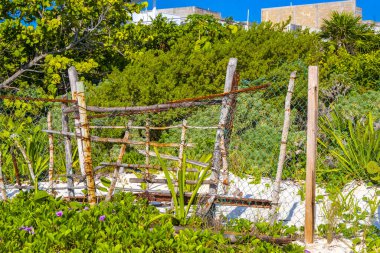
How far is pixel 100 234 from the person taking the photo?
178 inches

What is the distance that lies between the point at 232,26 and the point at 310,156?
29.7ft

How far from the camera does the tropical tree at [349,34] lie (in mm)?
15891

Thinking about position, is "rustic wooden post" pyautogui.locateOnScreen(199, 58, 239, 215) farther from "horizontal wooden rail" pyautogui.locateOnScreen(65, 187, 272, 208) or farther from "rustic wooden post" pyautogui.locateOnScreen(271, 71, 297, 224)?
"rustic wooden post" pyautogui.locateOnScreen(271, 71, 297, 224)

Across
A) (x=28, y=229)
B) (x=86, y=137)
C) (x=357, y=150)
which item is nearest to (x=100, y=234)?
A: (x=28, y=229)

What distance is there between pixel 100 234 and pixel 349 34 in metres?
13.3

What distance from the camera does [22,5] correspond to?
12.0m

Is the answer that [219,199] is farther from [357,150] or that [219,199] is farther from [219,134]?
[357,150]

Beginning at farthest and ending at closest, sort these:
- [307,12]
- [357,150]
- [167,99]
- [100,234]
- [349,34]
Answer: [307,12], [349,34], [167,99], [357,150], [100,234]

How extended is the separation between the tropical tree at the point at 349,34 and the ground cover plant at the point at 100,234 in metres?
12.1

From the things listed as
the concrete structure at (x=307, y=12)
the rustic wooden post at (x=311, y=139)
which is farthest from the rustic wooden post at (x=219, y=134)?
the concrete structure at (x=307, y=12)

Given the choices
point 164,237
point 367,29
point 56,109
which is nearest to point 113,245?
point 164,237

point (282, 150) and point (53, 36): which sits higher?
point (53, 36)

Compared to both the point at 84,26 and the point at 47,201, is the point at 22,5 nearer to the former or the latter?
the point at 84,26

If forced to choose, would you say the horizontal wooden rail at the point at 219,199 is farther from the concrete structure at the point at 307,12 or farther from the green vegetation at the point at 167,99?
the concrete structure at the point at 307,12
